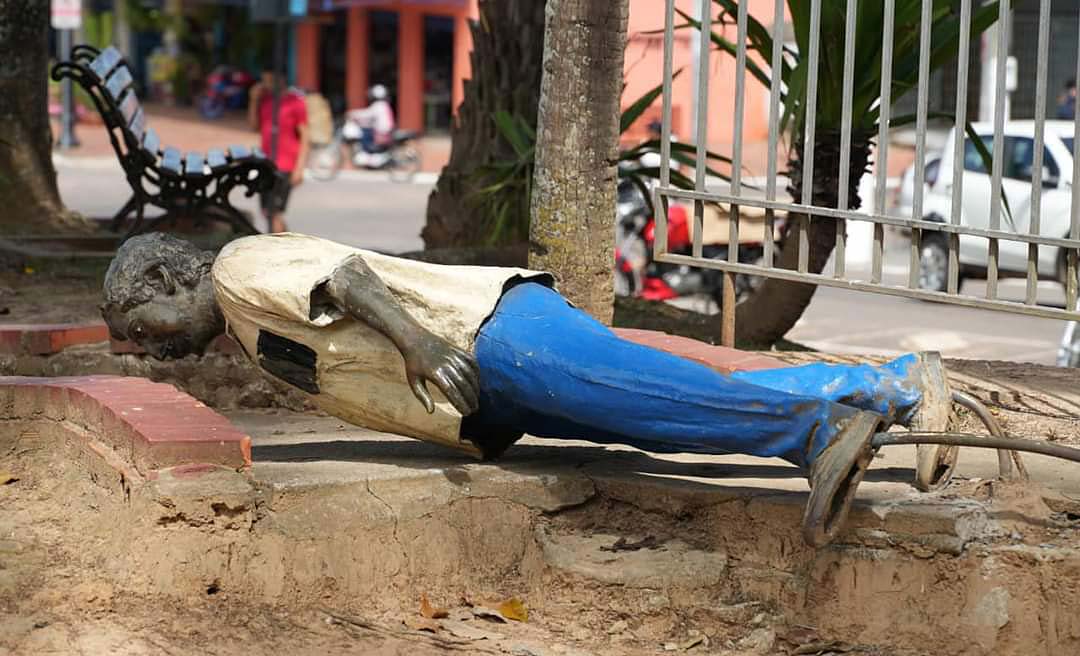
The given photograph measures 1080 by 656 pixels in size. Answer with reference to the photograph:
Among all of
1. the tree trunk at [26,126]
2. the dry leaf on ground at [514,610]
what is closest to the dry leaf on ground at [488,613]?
the dry leaf on ground at [514,610]

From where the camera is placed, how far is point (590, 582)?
377 centimetres

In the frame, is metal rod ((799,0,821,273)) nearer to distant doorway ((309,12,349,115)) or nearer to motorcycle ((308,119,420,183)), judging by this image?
motorcycle ((308,119,420,183))

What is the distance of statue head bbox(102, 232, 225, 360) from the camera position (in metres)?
4.01

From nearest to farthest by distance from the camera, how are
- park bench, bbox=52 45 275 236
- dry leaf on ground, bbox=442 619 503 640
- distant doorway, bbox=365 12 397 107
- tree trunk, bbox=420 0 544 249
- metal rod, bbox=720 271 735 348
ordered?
dry leaf on ground, bbox=442 619 503 640 → metal rod, bbox=720 271 735 348 → tree trunk, bbox=420 0 544 249 → park bench, bbox=52 45 275 236 → distant doorway, bbox=365 12 397 107

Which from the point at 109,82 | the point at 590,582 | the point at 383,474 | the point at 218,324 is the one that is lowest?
the point at 590,582

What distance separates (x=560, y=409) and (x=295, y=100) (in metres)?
11.9

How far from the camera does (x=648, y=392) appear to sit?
3592mm

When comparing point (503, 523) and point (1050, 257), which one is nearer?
point (503, 523)

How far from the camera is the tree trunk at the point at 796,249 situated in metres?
5.87

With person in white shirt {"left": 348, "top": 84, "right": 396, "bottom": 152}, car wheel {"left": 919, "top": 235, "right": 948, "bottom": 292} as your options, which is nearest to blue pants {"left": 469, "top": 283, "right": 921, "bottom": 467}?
car wheel {"left": 919, "top": 235, "right": 948, "bottom": 292}

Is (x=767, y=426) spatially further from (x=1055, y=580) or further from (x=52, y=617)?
(x=52, y=617)

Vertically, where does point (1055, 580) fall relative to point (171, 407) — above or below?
below

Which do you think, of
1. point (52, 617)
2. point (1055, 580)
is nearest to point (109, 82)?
point (52, 617)

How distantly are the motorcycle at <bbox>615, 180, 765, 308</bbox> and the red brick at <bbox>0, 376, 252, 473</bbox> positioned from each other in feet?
26.3
